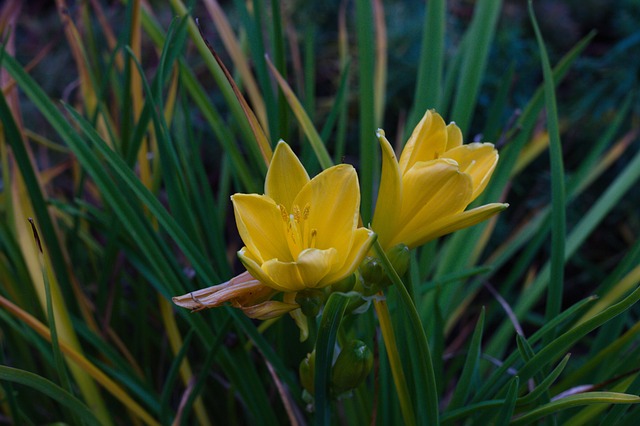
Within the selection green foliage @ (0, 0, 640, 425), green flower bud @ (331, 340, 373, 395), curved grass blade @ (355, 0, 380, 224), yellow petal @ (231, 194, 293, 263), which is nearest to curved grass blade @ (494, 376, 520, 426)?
green foliage @ (0, 0, 640, 425)

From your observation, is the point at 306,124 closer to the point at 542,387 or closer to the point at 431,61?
the point at 431,61

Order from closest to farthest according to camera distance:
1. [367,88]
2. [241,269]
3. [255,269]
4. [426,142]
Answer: [255,269] < [426,142] < [367,88] < [241,269]

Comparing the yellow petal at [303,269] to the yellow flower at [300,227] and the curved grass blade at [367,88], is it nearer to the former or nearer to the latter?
the yellow flower at [300,227]

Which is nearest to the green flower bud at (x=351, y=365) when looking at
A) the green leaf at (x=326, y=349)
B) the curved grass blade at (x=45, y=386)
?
the green leaf at (x=326, y=349)

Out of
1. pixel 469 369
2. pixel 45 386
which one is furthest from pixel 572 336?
pixel 45 386

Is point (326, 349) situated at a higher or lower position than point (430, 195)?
lower

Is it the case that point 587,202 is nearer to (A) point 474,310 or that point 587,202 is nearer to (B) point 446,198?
(A) point 474,310

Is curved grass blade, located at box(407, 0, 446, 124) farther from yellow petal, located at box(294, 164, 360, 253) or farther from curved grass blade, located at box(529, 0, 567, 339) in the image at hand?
yellow petal, located at box(294, 164, 360, 253)
